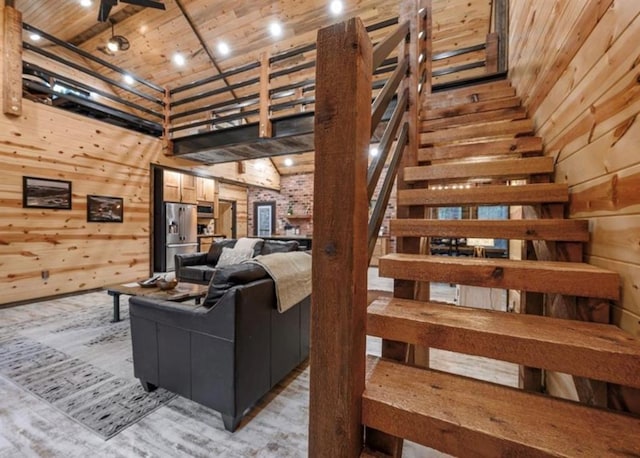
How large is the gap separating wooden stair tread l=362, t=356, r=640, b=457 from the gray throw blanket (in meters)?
1.12

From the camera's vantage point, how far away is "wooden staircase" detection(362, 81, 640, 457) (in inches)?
26.4

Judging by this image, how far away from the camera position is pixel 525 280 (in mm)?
1022

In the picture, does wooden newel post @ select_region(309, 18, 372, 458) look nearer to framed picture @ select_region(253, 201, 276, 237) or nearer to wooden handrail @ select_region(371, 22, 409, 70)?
wooden handrail @ select_region(371, 22, 409, 70)

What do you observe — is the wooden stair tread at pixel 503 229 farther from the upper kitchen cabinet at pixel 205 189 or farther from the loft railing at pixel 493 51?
the upper kitchen cabinet at pixel 205 189

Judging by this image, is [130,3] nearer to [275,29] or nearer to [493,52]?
[275,29]

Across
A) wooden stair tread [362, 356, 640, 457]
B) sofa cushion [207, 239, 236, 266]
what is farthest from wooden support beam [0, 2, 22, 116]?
wooden stair tread [362, 356, 640, 457]

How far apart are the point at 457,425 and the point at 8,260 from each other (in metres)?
5.48

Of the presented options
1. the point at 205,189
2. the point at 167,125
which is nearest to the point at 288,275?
the point at 167,125

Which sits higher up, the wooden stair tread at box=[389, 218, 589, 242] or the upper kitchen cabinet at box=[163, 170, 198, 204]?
the upper kitchen cabinet at box=[163, 170, 198, 204]

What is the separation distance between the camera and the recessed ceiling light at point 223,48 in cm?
569

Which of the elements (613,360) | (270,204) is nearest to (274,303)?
(613,360)

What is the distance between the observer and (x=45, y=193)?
408 centimetres

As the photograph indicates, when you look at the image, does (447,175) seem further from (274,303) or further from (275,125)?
(275,125)

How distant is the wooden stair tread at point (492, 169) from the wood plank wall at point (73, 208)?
5156 millimetres
